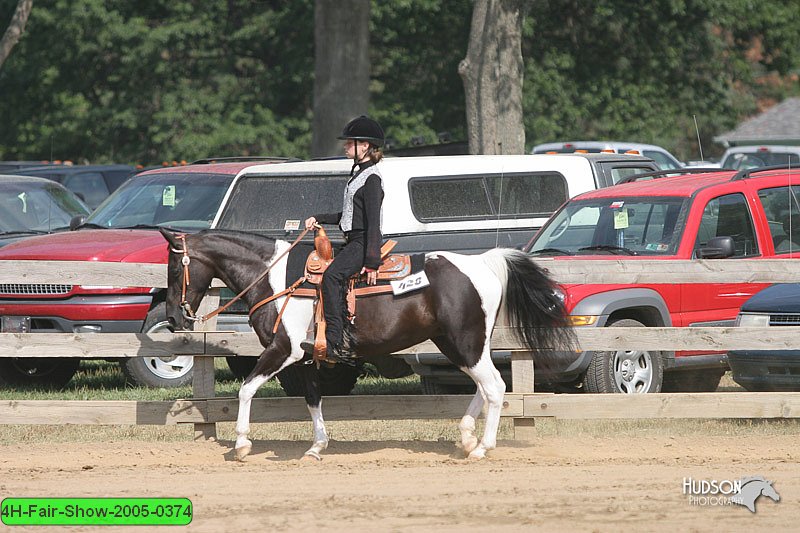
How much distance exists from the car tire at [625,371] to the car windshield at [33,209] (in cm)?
755

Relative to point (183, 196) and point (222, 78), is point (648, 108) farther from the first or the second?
point (183, 196)

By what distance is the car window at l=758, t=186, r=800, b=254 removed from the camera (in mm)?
12062

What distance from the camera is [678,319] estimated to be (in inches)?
445

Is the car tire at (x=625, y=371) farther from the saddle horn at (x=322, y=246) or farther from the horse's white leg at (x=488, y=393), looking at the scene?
the saddle horn at (x=322, y=246)

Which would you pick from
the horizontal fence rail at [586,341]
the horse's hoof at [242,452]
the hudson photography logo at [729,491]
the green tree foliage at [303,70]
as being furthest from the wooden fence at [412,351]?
the green tree foliage at [303,70]

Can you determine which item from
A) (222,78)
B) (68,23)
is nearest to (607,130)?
(222,78)

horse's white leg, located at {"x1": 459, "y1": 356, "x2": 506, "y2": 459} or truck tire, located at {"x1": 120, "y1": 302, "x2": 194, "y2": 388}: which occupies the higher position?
horse's white leg, located at {"x1": 459, "y1": 356, "x2": 506, "y2": 459}

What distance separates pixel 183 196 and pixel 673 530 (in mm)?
7921

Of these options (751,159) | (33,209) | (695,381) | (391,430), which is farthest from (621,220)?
(751,159)

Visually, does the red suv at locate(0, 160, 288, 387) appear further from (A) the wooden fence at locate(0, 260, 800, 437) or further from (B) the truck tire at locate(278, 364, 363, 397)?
(A) the wooden fence at locate(0, 260, 800, 437)

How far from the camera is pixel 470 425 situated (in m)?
9.05

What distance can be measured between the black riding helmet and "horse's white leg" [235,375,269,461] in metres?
1.85

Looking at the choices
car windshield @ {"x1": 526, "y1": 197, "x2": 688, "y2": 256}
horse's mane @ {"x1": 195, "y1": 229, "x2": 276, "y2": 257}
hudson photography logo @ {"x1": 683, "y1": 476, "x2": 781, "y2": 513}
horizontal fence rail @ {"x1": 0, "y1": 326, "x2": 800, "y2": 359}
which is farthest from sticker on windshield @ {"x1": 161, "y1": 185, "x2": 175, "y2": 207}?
hudson photography logo @ {"x1": 683, "y1": 476, "x2": 781, "y2": 513}

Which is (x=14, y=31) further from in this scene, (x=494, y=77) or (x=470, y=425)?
(x=470, y=425)
